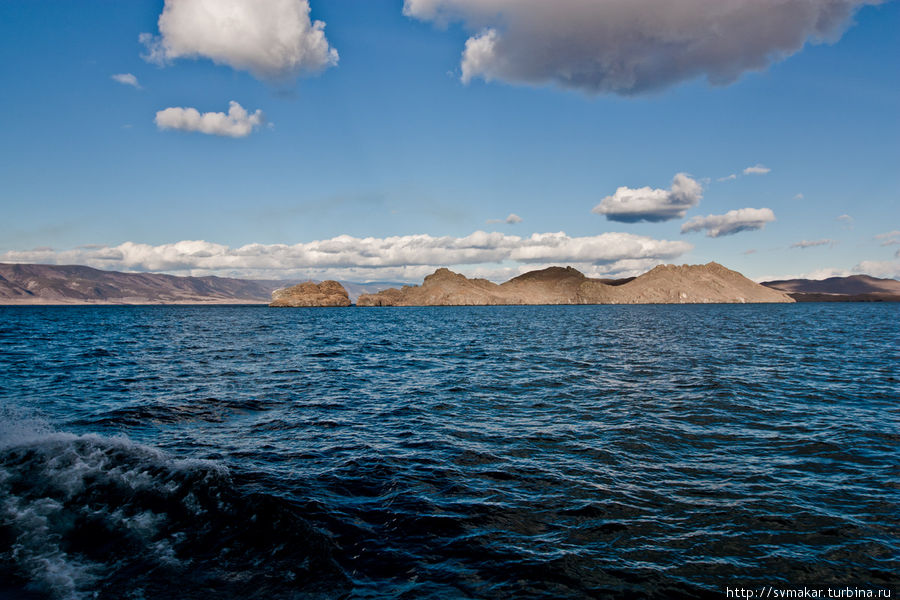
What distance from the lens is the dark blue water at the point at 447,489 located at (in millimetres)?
8305

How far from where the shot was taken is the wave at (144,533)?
793 cm

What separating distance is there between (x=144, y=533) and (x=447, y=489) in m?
6.93

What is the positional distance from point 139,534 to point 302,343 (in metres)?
44.8

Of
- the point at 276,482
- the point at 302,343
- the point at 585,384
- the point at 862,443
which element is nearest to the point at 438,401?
the point at 585,384

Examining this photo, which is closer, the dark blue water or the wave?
the wave

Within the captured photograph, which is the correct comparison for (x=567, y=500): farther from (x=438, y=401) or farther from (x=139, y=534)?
(x=438, y=401)

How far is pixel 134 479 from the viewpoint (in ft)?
40.5

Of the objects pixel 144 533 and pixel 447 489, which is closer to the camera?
pixel 144 533

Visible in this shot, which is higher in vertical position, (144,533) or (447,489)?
(447,489)

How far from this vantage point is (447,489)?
1215cm

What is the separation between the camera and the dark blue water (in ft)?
27.2

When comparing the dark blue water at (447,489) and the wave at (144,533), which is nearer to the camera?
the wave at (144,533)

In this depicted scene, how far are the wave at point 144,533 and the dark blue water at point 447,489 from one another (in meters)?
0.05

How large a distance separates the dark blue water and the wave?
5cm
